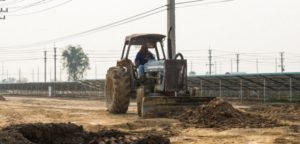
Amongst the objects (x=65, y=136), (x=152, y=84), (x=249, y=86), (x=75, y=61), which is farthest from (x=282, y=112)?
(x=75, y=61)

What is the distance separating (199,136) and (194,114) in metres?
3.37

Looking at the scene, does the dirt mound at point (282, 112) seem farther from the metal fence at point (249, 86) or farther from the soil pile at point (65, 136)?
the soil pile at point (65, 136)

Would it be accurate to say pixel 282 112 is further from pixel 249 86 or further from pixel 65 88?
pixel 65 88

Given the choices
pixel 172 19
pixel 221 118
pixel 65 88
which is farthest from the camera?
pixel 65 88

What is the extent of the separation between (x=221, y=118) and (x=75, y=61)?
332ft

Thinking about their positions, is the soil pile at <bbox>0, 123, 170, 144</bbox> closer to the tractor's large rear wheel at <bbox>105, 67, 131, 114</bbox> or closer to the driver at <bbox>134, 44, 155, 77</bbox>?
the tractor's large rear wheel at <bbox>105, 67, 131, 114</bbox>

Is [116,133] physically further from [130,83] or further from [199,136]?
[130,83]

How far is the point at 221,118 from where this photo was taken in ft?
47.8

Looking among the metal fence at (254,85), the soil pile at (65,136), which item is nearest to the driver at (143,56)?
the soil pile at (65,136)

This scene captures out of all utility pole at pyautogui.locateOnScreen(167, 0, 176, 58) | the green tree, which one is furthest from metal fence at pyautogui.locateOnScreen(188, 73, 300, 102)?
the green tree

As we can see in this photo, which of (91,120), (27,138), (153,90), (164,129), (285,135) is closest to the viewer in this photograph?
(27,138)

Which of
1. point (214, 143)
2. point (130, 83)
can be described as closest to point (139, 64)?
point (130, 83)

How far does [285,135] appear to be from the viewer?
11461mm

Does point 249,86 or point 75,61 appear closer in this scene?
point 249,86
